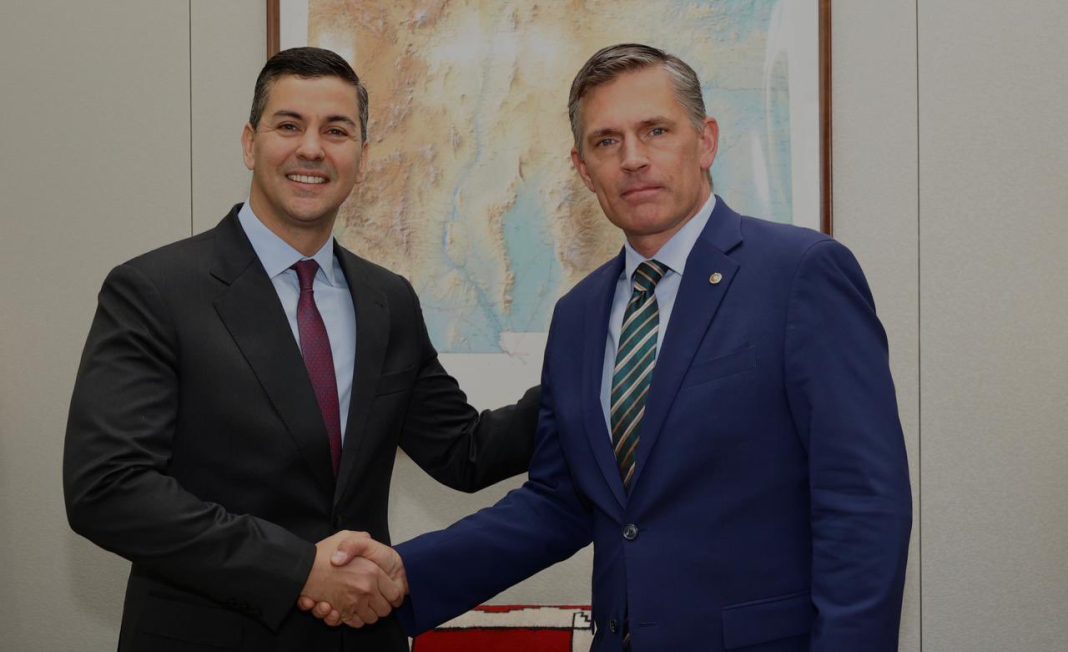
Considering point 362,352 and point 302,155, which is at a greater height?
point 302,155

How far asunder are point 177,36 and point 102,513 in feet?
5.68

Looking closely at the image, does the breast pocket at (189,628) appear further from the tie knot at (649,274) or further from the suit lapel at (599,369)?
the tie knot at (649,274)

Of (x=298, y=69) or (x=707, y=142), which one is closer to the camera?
(x=707, y=142)

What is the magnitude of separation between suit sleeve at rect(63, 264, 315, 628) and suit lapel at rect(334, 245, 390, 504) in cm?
20

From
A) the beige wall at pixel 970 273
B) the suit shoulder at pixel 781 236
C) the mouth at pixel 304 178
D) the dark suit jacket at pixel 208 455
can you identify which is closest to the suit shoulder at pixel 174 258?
the dark suit jacket at pixel 208 455

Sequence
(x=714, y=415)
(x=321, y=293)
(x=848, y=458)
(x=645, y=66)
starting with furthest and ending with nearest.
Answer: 1. (x=321, y=293)
2. (x=645, y=66)
3. (x=714, y=415)
4. (x=848, y=458)

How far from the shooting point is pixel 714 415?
1648mm

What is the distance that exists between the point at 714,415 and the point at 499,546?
0.73m

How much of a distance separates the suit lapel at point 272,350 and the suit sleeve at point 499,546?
35 centimetres

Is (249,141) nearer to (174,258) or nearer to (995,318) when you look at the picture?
(174,258)

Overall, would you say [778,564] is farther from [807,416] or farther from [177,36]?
[177,36]

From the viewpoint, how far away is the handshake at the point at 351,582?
73.6 inches

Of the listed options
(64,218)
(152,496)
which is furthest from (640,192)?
(64,218)

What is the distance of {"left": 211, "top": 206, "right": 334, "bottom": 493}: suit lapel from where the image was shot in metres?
1.88
